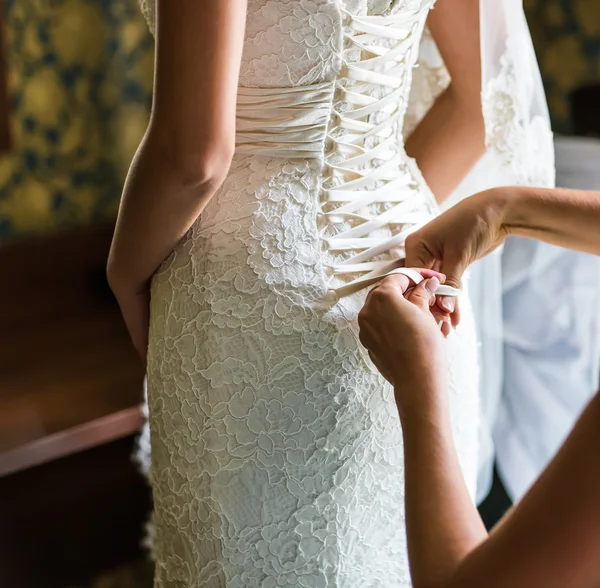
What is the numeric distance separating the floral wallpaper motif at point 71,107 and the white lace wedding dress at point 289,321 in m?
1.48

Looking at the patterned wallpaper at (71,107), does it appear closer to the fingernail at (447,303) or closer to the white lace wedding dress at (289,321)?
the white lace wedding dress at (289,321)

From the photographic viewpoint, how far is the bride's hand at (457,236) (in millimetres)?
847

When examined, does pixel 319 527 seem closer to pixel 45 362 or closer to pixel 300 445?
pixel 300 445

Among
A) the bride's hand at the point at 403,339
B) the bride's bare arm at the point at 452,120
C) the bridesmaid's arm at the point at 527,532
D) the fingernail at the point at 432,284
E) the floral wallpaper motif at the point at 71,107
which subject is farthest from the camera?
the floral wallpaper motif at the point at 71,107

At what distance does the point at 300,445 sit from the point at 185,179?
1.00 feet

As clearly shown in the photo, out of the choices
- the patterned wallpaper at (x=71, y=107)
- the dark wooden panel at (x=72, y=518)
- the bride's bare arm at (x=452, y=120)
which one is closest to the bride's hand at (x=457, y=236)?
the bride's bare arm at (x=452, y=120)

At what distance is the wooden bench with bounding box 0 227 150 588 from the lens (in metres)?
1.77

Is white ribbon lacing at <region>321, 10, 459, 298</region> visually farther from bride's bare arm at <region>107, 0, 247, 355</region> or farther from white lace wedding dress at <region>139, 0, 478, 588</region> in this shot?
bride's bare arm at <region>107, 0, 247, 355</region>

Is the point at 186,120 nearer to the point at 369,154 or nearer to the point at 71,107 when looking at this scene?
the point at 369,154

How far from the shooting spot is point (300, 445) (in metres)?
0.82

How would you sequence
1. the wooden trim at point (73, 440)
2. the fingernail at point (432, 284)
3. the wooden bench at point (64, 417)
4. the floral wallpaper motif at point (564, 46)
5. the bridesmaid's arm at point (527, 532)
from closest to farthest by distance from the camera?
the bridesmaid's arm at point (527, 532) → the fingernail at point (432, 284) → the wooden trim at point (73, 440) → the wooden bench at point (64, 417) → the floral wallpaper motif at point (564, 46)

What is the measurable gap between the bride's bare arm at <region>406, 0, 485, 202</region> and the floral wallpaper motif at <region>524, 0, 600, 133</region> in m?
1.90

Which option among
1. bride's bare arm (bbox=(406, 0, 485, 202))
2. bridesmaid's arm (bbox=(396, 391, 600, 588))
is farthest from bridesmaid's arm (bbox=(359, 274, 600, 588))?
bride's bare arm (bbox=(406, 0, 485, 202))

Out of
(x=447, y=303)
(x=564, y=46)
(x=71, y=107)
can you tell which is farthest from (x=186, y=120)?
(x=564, y=46)
